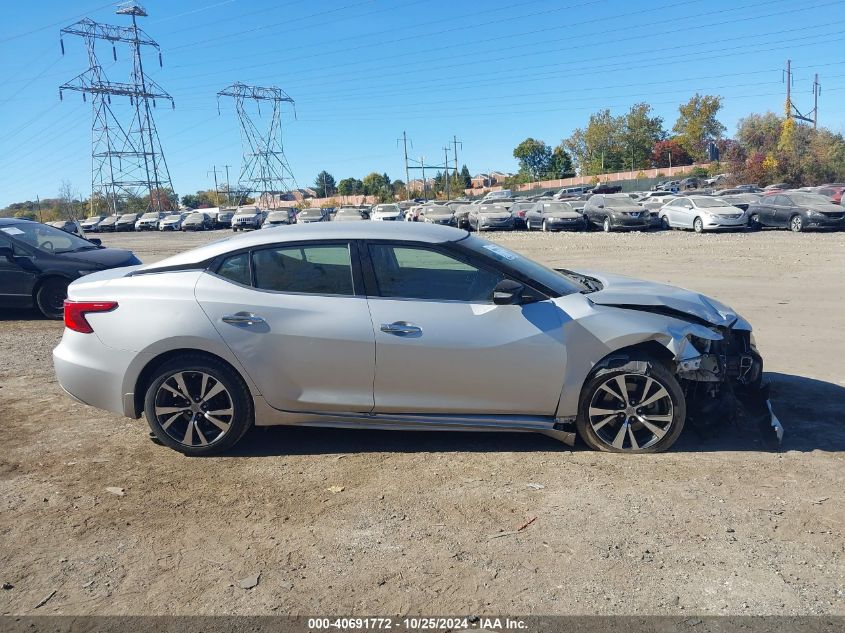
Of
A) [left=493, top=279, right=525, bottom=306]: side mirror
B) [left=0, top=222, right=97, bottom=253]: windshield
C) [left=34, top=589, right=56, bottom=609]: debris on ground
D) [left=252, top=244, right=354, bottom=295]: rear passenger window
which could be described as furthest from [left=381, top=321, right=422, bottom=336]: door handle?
[left=0, top=222, right=97, bottom=253]: windshield

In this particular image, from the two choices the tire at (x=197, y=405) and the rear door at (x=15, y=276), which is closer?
the tire at (x=197, y=405)

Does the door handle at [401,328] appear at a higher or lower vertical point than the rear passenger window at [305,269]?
lower

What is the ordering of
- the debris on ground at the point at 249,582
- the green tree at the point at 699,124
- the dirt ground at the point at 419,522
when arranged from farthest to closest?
the green tree at the point at 699,124
the debris on ground at the point at 249,582
the dirt ground at the point at 419,522

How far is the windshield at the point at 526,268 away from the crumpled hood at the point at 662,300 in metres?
0.19

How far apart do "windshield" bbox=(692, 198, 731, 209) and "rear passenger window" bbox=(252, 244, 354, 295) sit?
2487 centimetres

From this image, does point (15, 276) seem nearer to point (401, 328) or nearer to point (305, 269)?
point (305, 269)

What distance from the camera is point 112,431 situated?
536 centimetres

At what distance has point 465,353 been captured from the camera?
4457 millimetres

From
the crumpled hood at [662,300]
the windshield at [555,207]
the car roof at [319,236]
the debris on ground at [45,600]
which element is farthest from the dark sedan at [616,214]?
the debris on ground at [45,600]

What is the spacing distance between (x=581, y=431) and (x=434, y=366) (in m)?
1.07

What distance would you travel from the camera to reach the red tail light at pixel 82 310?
4812mm

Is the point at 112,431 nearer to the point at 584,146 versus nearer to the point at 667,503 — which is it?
the point at 667,503

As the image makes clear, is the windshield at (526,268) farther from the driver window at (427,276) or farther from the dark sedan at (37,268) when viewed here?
the dark sedan at (37,268)

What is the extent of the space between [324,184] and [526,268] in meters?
139
